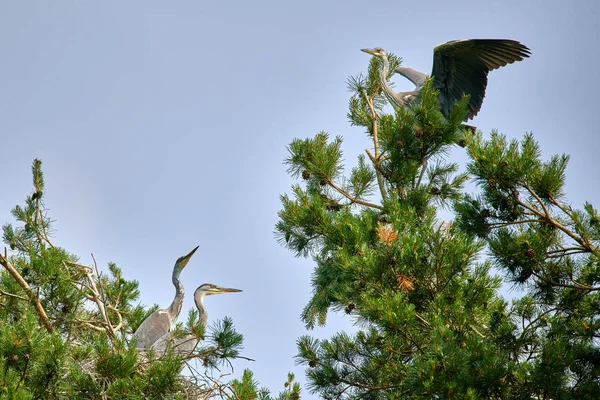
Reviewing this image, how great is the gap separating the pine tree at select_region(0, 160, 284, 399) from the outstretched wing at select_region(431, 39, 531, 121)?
12.4 ft

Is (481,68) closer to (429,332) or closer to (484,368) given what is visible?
(429,332)

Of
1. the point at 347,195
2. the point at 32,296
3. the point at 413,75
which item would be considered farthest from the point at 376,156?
the point at 413,75

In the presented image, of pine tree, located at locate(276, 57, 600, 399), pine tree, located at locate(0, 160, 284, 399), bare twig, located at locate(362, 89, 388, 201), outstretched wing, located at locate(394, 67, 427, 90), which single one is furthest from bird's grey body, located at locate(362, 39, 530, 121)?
pine tree, located at locate(0, 160, 284, 399)

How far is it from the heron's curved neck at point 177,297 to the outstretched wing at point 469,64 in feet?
9.77

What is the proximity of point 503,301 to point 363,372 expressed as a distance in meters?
1.17

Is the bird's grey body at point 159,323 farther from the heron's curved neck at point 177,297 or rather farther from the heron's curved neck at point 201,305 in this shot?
the heron's curved neck at point 201,305

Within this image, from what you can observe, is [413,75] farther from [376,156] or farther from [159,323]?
[159,323]

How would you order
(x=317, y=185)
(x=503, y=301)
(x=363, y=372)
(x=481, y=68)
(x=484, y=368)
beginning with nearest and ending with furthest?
1. (x=484, y=368)
2. (x=503, y=301)
3. (x=363, y=372)
4. (x=317, y=185)
5. (x=481, y=68)

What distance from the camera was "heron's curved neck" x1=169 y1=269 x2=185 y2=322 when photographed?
714cm

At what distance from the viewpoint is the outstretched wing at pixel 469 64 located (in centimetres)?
783

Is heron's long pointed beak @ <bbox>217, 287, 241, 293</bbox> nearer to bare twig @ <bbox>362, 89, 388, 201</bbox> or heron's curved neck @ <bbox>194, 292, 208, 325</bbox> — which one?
heron's curved neck @ <bbox>194, 292, 208, 325</bbox>

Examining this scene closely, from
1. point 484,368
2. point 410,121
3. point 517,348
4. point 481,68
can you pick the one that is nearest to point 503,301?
point 517,348

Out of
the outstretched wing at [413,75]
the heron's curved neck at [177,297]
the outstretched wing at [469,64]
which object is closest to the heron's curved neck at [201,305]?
the heron's curved neck at [177,297]

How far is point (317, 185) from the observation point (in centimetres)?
639
